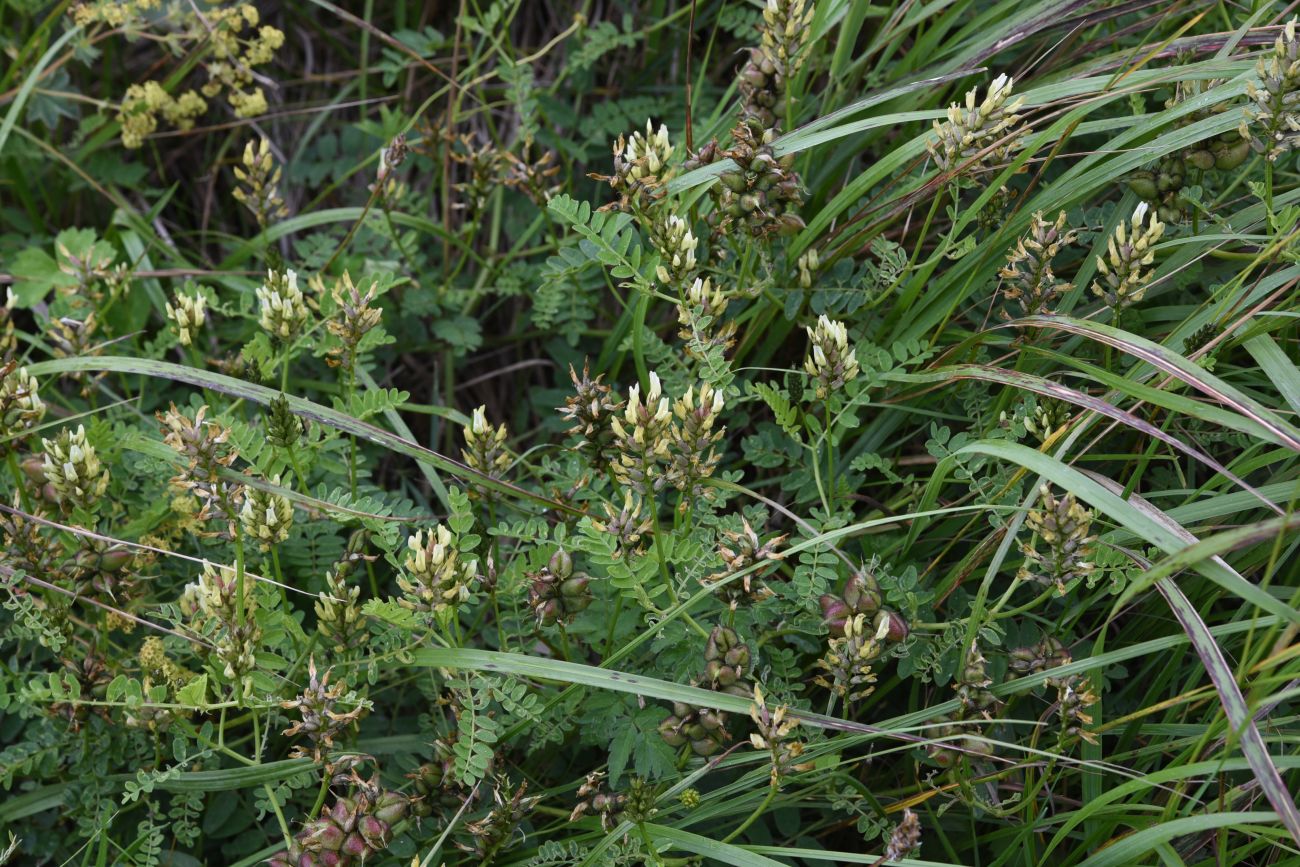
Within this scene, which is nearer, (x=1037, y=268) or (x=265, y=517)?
(x=265, y=517)

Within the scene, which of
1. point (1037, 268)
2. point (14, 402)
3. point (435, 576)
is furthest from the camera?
point (1037, 268)

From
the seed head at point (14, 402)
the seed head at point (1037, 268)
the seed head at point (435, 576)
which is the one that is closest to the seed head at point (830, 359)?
the seed head at point (1037, 268)

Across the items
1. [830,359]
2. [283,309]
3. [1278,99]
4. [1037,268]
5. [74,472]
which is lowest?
[74,472]

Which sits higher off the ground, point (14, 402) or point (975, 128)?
point (975, 128)

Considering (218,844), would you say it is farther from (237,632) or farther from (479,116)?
(479,116)

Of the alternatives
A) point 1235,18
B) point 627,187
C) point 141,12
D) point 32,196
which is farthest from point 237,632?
point 1235,18

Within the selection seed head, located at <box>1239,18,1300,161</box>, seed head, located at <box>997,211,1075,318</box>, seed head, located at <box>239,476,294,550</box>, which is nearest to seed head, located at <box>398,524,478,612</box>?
seed head, located at <box>239,476,294,550</box>

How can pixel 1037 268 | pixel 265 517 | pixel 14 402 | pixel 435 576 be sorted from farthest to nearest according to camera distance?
1. pixel 1037 268
2. pixel 14 402
3. pixel 265 517
4. pixel 435 576

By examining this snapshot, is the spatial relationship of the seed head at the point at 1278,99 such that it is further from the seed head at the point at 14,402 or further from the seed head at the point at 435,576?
the seed head at the point at 14,402

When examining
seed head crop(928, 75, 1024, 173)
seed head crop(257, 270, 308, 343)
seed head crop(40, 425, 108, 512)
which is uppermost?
seed head crop(928, 75, 1024, 173)

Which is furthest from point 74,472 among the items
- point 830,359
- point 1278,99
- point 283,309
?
point 1278,99

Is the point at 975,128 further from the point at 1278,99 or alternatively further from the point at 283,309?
the point at 283,309

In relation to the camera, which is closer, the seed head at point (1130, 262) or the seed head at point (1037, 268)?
the seed head at point (1130, 262)

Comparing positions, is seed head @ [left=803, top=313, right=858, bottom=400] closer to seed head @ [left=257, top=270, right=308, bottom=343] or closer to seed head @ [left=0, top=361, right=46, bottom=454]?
seed head @ [left=257, top=270, right=308, bottom=343]
